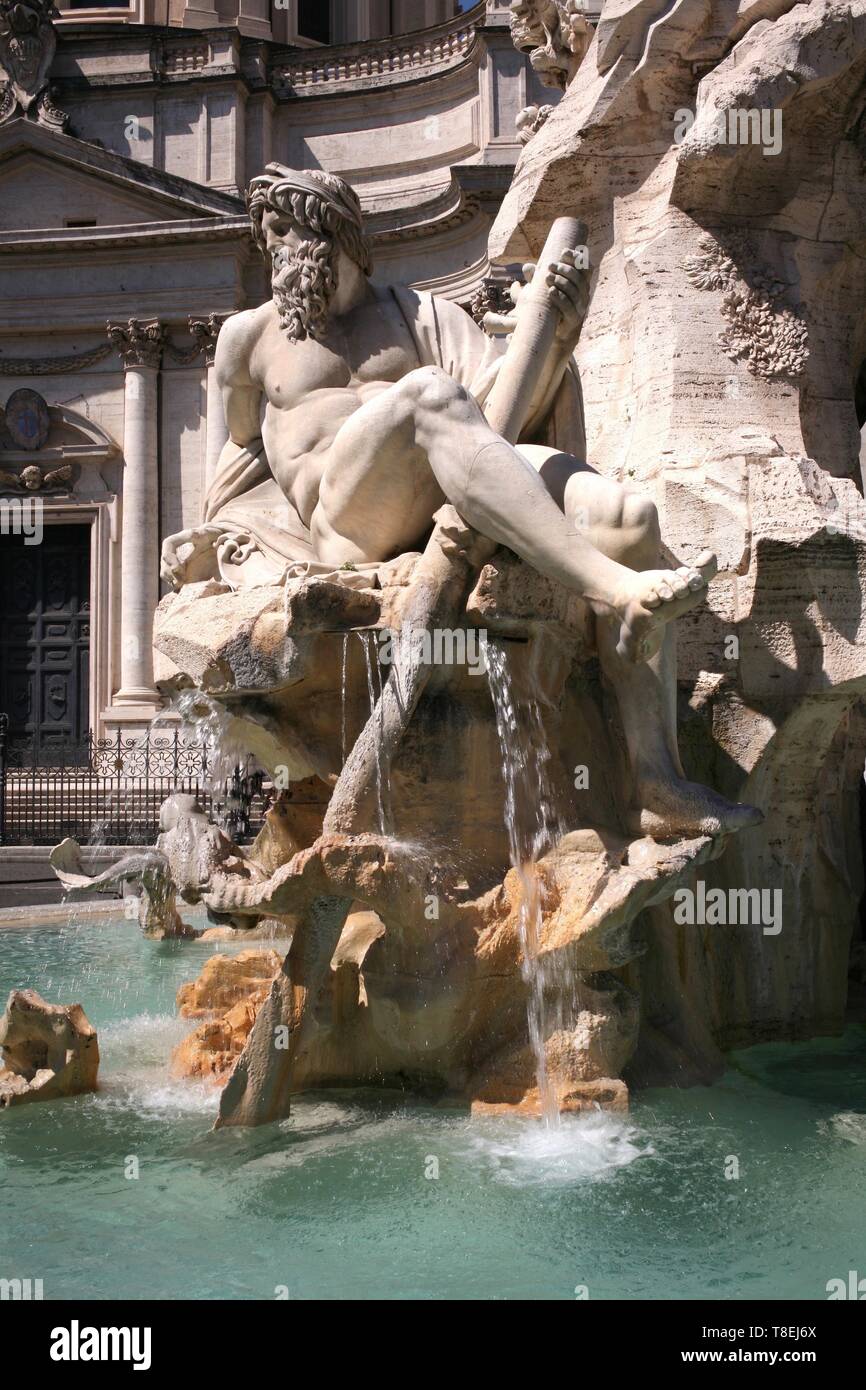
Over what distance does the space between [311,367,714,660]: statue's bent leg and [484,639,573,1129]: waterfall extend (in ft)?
1.41

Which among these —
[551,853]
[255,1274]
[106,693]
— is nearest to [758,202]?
[551,853]

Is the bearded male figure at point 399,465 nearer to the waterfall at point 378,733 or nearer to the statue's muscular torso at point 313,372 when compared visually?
the statue's muscular torso at point 313,372

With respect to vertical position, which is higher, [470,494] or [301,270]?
[301,270]

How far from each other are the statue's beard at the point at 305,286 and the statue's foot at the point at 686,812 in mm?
2336

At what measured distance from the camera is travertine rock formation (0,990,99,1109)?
5.00 m

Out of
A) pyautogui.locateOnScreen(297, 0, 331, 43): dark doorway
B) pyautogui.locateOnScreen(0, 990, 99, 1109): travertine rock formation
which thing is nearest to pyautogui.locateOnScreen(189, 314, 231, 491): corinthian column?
pyautogui.locateOnScreen(297, 0, 331, 43): dark doorway

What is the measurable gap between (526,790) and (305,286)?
2.21m

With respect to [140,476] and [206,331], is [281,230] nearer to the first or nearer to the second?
[140,476]

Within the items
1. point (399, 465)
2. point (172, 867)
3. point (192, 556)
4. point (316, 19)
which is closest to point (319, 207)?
point (399, 465)

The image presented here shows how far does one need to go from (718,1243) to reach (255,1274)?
118cm

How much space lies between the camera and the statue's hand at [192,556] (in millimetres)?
5992

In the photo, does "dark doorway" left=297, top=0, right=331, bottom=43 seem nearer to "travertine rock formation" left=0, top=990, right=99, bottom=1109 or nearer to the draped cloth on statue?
the draped cloth on statue

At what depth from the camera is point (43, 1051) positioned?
5.09 m

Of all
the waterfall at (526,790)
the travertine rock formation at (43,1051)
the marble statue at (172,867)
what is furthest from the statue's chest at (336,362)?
the travertine rock formation at (43,1051)
